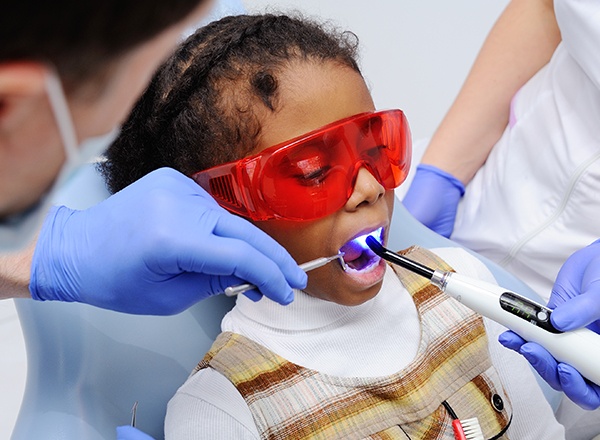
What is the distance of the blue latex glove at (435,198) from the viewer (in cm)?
152

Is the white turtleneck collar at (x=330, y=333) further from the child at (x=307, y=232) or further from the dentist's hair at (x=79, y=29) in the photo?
the dentist's hair at (x=79, y=29)

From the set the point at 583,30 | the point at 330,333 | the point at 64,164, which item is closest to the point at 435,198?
the point at 583,30

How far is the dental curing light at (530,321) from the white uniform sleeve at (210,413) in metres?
0.30

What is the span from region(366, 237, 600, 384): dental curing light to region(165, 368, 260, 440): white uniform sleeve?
1.00 ft

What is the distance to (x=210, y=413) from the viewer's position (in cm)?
100

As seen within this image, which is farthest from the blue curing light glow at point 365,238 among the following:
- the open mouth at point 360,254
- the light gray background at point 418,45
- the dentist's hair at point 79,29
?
the light gray background at point 418,45

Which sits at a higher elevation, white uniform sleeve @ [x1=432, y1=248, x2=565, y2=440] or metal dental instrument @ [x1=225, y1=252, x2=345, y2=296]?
metal dental instrument @ [x1=225, y1=252, x2=345, y2=296]

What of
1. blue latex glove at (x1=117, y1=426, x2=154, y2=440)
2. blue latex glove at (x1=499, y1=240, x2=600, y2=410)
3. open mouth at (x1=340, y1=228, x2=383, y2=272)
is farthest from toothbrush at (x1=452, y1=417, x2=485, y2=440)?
blue latex glove at (x1=117, y1=426, x2=154, y2=440)

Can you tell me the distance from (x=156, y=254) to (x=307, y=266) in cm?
18

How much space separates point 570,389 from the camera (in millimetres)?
986

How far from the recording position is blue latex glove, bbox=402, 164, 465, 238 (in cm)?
152

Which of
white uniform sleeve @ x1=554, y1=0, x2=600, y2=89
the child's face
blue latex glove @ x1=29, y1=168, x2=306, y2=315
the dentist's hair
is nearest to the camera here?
the dentist's hair

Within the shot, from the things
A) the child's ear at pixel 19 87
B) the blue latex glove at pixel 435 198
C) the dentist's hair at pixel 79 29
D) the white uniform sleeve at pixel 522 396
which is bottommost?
the white uniform sleeve at pixel 522 396

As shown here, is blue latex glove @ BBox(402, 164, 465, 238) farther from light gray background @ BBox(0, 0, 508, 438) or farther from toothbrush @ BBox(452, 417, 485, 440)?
light gray background @ BBox(0, 0, 508, 438)
